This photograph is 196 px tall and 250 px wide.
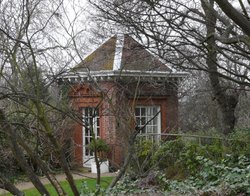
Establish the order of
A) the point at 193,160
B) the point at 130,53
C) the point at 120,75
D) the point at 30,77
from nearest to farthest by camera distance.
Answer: the point at 30,77
the point at 120,75
the point at 130,53
the point at 193,160

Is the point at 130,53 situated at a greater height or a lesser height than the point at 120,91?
greater

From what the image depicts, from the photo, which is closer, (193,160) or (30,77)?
(30,77)

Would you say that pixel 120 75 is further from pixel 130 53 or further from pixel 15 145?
pixel 15 145

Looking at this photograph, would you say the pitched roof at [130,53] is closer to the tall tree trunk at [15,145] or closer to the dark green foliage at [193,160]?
the dark green foliage at [193,160]

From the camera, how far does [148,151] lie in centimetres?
1420

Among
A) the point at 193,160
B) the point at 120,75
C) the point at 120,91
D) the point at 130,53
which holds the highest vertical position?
the point at 130,53

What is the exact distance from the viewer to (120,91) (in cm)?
1137

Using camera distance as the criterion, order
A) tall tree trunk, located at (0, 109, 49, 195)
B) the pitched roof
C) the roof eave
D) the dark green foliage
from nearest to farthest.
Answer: the dark green foliage
tall tree trunk, located at (0, 109, 49, 195)
the roof eave
the pitched roof

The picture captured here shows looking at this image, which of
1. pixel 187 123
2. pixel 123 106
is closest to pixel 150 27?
pixel 123 106

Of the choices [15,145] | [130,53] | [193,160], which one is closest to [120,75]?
[130,53]

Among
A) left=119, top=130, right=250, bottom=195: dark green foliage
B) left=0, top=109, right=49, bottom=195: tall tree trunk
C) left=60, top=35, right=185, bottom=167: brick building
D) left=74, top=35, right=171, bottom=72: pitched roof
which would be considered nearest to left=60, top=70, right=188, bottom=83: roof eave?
left=60, top=35, right=185, bottom=167: brick building

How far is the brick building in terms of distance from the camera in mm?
9031

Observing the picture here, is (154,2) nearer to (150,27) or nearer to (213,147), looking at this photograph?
(150,27)

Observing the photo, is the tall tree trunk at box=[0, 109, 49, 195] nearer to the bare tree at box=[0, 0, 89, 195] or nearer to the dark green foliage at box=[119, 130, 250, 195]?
the bare tree at box=[0, 0, 89, 195]
